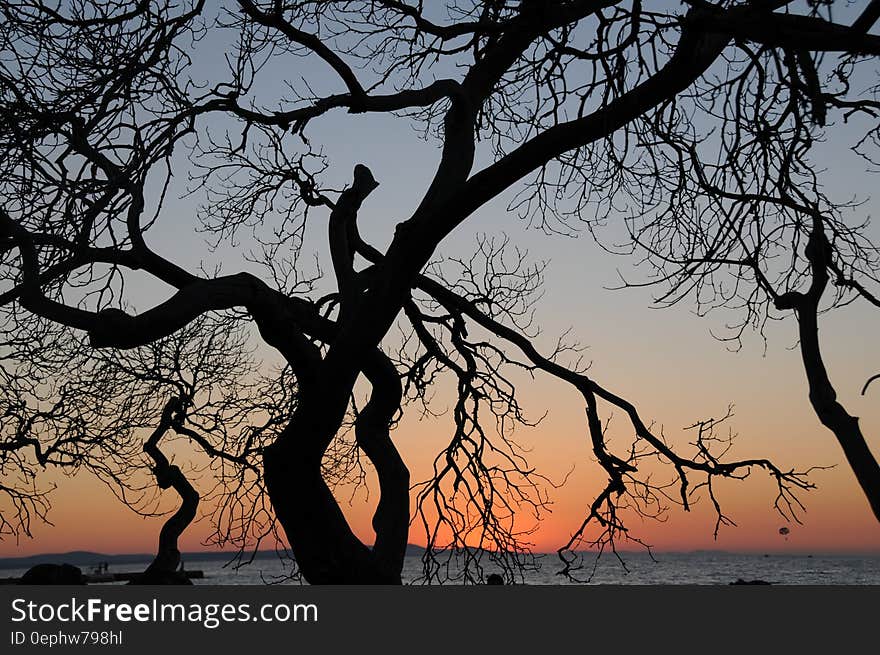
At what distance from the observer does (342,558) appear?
6535 mm

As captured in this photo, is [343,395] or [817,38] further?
[343,395]

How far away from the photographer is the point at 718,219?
5.91 m

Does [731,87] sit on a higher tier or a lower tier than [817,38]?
higher
